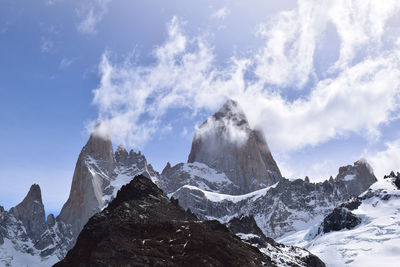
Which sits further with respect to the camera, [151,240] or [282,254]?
[282,254]

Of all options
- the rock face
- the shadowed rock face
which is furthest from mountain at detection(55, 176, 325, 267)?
the rock face

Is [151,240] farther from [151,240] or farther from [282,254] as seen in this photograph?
[282,254]

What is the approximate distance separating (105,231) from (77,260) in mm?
7179

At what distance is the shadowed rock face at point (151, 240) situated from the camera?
74.7 m

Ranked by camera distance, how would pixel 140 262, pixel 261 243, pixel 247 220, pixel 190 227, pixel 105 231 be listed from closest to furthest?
1. pixel 140 262
2. pixel 105 231
3. pixel 190 227
4. pixel 261 243
5. pixel 247 220

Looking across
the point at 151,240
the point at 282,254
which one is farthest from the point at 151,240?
the point at 282,254

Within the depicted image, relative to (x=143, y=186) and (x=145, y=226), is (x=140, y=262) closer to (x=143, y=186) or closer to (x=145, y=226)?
(x=145, y=226)

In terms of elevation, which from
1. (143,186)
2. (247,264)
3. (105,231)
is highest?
(143,186)

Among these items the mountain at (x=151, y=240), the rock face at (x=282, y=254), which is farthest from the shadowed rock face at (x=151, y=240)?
the rock face at (x=282, y=254)

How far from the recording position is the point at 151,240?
80688mm

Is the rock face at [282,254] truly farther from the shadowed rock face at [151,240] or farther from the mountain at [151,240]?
the shadowed rock face at [151,240]

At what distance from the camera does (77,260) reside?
7625 cm

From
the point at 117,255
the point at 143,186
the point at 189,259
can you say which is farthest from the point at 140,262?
the point at 143,186

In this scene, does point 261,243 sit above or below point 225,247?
above
